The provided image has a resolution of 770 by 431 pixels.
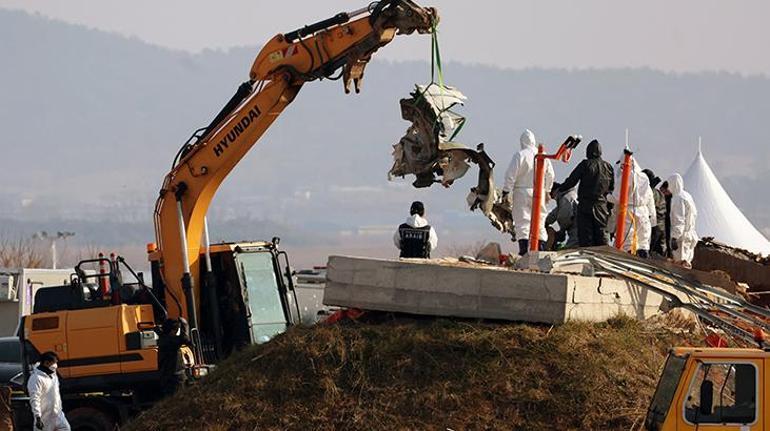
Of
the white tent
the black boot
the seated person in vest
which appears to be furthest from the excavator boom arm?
the white tent

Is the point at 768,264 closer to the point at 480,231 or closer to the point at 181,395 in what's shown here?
the point at 181,395

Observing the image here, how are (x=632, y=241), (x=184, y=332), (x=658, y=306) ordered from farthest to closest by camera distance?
1. (x=632, y=241)
2. (x=184, y=332)
3. (x=658, y=306)

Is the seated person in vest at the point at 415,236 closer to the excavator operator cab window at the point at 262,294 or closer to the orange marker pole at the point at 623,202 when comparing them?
the excavator operator cab window at the point at 262,294

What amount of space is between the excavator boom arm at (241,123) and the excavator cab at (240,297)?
0.21 m

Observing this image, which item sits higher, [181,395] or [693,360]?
[693,360]

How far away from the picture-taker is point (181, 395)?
14.4 m

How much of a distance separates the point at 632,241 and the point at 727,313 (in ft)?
24.2

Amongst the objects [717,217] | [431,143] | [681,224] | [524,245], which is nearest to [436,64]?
[431,143]

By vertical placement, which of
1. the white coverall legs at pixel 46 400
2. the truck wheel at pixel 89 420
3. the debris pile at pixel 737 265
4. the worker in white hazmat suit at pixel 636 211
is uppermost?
the worker in white hazmat suit at pixel 636 211

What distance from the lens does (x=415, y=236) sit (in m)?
18.9

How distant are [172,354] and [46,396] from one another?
62.0 inches

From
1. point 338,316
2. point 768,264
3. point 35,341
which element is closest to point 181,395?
point 338,316

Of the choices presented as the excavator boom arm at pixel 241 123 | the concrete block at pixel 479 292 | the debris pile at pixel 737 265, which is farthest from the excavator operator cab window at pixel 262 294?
the debris pile at pixel 737 265

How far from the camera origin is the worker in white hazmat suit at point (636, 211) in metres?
21.5
